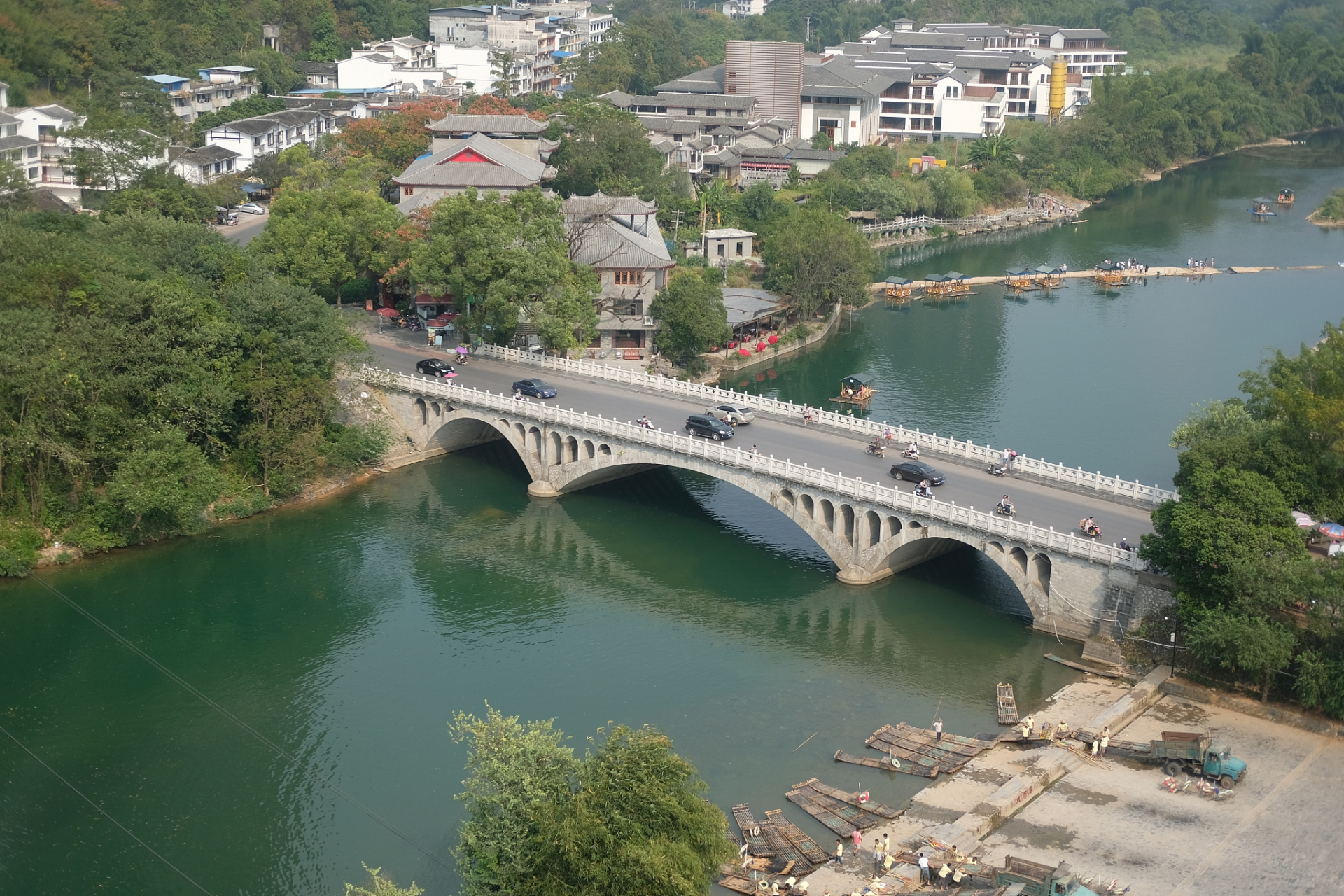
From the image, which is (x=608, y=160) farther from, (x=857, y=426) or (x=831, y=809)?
(x=831, y=809)

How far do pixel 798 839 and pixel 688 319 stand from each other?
55.9 meters

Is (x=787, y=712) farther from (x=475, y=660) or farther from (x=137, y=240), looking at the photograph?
(x=137, y=240)

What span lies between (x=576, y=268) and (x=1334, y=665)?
2279 inches

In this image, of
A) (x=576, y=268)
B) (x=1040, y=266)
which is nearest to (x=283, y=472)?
(x=576, y=268)

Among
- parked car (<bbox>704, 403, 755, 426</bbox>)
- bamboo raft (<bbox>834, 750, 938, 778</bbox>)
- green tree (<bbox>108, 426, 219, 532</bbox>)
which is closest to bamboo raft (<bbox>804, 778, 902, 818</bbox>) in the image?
bamboo raft (<bbox>834, 750, 938, 778</bbox>)

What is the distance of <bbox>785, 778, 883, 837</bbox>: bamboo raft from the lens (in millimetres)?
52062

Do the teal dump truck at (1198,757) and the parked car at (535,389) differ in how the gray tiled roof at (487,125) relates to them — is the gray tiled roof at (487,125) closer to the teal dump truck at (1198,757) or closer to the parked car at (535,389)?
the parked car at (535,389)

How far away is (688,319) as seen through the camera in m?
102

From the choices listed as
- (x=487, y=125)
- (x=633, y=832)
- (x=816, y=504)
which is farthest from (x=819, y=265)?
(x=633, y=832)

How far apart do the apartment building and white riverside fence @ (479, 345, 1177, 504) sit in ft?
266

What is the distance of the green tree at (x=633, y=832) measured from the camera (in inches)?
1613

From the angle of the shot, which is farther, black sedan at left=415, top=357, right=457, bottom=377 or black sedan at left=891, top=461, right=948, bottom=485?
black sedan at left=415, top=357, right=457, bottom=377

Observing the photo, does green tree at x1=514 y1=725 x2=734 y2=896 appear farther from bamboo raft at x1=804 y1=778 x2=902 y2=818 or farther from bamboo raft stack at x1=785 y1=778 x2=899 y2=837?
bamboo raft at x1=804 y1=778 x2=902 y2=818

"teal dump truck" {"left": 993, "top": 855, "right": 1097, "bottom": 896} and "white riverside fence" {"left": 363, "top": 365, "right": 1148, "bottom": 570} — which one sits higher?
"white riverside fence" {"left": 363, "top": 365, "right": 1148, "bottom": 570}
